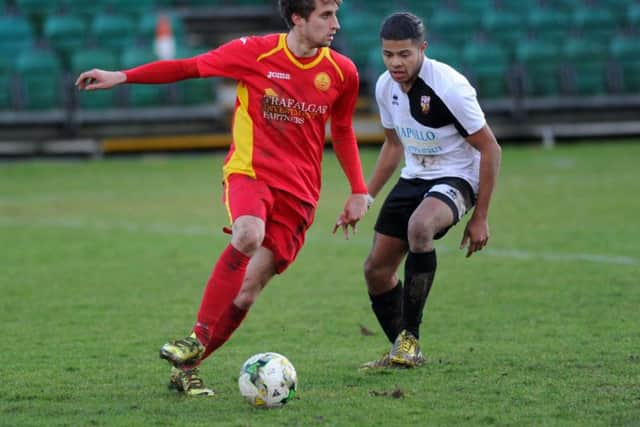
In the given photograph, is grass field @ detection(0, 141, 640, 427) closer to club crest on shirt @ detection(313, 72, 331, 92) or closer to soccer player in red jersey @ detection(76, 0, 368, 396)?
soccer player in red jersey @ detection(76, 0, 368, 396)

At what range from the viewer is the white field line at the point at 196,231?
10.4m

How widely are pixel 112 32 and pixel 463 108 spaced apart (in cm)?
1632

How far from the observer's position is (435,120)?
6.47 meters

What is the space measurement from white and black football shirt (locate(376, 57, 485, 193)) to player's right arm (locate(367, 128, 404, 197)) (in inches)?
2.4

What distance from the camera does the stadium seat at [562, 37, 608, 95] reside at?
2256cm

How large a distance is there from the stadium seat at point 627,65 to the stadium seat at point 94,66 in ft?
30.3

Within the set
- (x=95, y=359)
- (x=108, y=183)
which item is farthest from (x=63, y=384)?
(x=108, y=183)

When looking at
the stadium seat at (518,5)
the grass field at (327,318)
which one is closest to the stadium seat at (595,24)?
the stadium seat at (518,5)

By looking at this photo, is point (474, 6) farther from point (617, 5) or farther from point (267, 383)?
point (267, 383)

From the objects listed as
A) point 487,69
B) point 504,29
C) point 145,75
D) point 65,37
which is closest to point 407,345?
point 145,75

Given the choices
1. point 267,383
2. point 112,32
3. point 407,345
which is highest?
point 112,32

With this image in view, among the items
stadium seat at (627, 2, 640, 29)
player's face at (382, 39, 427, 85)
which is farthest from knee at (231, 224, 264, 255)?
stadium seat at (627, 2, 640, 29)

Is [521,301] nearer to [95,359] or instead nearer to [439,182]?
[439,182]

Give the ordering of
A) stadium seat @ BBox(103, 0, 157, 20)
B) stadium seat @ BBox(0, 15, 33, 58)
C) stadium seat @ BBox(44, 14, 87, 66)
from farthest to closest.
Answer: stadium seat @ BBox(103, 0, 157, 20), stadium seat @ BBox(44, 14, 87, 66), stadium seat @ BBox(0, 15, 33, 58)
